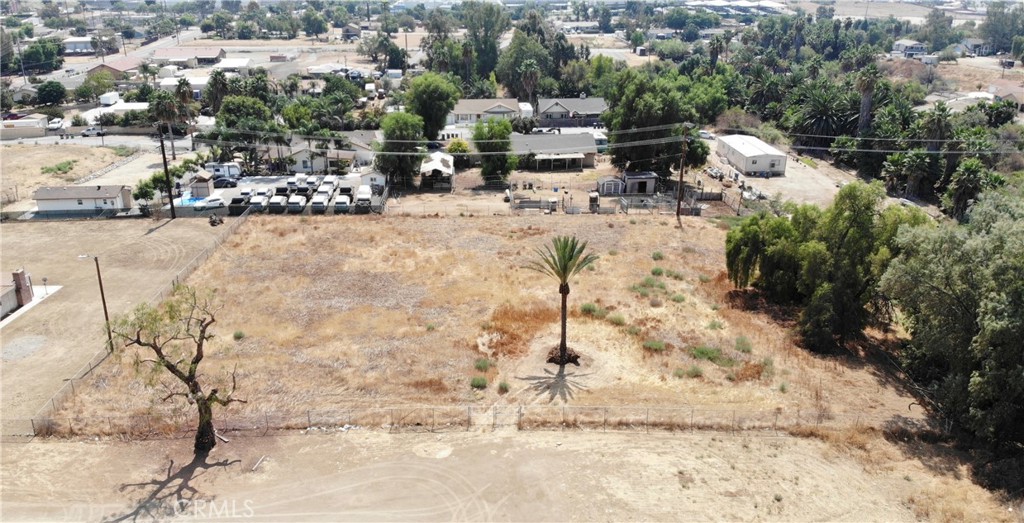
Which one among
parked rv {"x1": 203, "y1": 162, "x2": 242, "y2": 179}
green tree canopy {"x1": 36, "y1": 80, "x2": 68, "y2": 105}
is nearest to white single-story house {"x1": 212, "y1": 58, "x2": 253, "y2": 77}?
green tree canopy {"x1": 36, "y1": 80, "x2": 68, "y2": 105}

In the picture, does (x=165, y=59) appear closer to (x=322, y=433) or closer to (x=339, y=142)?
(x=339, y=142)

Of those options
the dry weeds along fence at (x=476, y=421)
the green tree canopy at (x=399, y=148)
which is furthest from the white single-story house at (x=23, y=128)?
the dry weeds along fence at (x=476, y=421)

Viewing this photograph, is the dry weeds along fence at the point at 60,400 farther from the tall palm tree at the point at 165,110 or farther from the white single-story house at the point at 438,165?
the tall palm tree at the point at 165,110

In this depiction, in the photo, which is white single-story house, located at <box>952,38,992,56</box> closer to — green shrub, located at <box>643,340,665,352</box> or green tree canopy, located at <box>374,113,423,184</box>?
green tree canopy, located at <box>374,113,423,184</box>

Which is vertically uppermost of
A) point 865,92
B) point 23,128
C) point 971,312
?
point 865,92

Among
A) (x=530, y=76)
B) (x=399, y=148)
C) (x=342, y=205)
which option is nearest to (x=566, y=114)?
(x=530, y=76)

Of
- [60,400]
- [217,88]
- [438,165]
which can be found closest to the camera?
[60,400]

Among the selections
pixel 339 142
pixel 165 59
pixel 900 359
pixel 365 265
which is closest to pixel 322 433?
pixel 365 265

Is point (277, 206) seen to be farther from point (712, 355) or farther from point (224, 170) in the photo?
point (712, 355)
